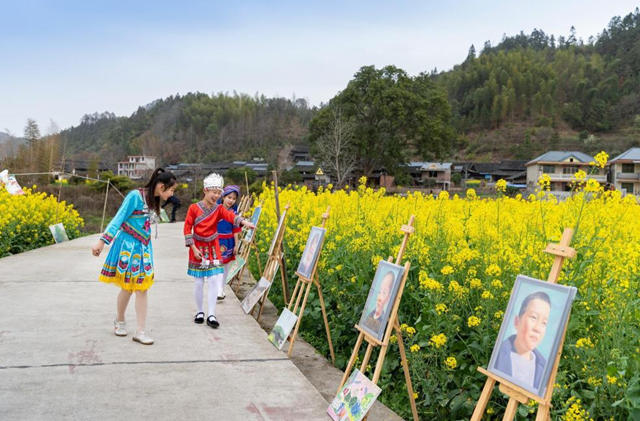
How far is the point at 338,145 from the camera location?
4091 cm

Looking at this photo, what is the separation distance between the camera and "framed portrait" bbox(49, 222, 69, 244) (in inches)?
498

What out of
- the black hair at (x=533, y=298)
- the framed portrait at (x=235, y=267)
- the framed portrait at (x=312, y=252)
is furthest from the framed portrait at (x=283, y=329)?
the black hair at (x=533, y=298)

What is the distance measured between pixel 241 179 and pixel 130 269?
44.5 metres

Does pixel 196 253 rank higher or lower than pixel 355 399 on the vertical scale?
higher

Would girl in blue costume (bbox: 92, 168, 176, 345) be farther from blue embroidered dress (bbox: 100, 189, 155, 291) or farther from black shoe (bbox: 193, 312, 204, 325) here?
black shoe (bbox: 193, 312, 204, 325)

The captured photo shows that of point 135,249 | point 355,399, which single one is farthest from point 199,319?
point 355,399

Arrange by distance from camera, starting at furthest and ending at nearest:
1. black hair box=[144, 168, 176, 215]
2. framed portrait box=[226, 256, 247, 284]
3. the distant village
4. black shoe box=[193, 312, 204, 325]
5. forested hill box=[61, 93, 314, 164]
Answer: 1. forested hill box=[61, 93, 314, 164]
2. the distant village
3. framed portrait box=[226, 256, 247, 284]
4. black shoe box=[193, 312, 204, 325]
5. black hair box=[144, 168, 176, 215]

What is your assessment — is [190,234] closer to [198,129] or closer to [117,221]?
[117,221]

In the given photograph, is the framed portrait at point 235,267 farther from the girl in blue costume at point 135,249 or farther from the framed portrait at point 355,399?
the framed portrait at point 355,399

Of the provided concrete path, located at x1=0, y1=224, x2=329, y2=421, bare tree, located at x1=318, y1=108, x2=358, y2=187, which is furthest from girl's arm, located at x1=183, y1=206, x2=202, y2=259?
bare tree, located at x1=318, y1=108, x2=358, y2=187

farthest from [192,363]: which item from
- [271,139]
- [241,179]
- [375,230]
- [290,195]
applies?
[271,139]

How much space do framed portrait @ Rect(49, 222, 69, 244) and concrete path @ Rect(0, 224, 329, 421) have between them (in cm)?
582

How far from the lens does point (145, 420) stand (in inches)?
133

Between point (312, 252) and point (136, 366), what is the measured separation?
1.71 m
